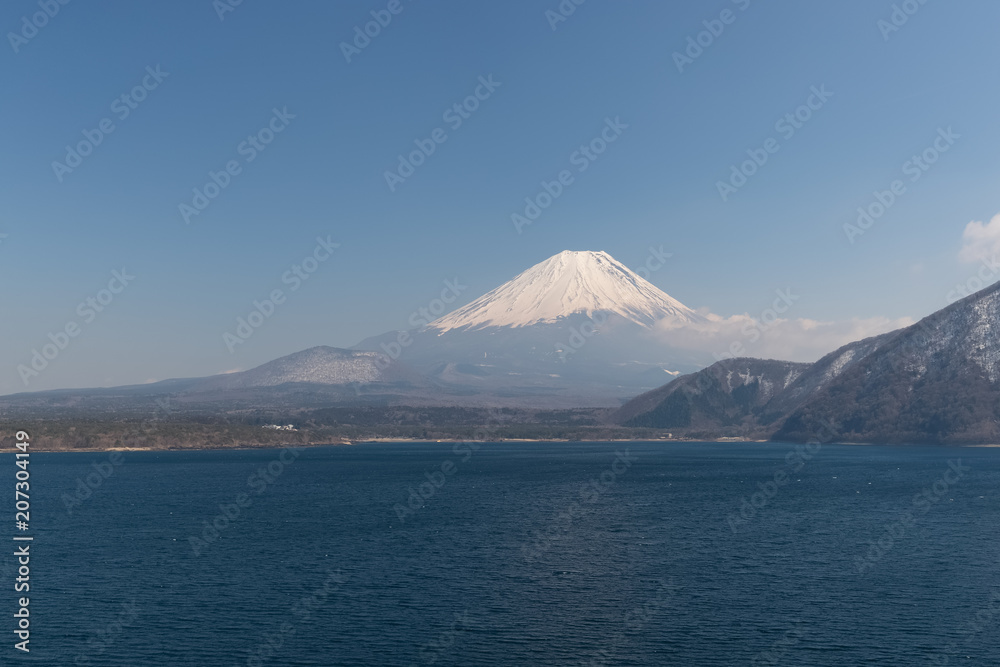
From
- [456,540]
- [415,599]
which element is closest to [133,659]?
[415,599]

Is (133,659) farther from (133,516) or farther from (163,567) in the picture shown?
(133,516)

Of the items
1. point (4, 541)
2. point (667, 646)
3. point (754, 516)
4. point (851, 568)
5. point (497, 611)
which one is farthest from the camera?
point (754, 516)

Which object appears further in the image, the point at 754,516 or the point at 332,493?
the point at 332,493

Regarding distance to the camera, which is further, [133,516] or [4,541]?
[133,516]

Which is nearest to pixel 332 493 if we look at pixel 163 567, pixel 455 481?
pixel 455 481

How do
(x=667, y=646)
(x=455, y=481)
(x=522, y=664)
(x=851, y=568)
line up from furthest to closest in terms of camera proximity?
(x=455, y=481) < (x=851, y=568) < (x=667, y=646) < (x=522, y=664)

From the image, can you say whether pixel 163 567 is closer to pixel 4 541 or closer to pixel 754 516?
pixel 4 541

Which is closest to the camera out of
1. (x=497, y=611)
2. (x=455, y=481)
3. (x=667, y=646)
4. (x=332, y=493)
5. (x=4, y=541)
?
(x=667, y=646)
